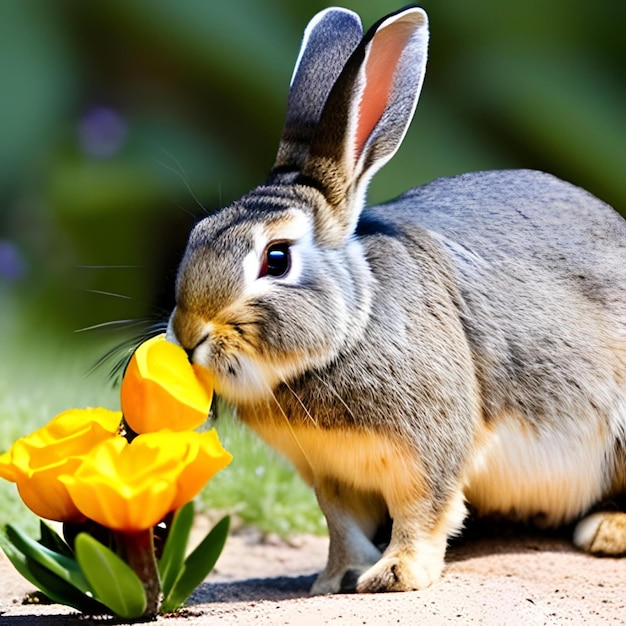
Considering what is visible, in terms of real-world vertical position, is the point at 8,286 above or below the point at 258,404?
below

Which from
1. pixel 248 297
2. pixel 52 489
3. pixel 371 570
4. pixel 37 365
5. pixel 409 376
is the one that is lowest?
pixel 37 365

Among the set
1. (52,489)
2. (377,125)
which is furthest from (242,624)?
(377,125)

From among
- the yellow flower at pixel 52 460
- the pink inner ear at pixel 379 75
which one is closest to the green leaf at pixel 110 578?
the yellow flower at pixel 52 460

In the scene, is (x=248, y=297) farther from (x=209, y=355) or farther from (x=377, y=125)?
(x=377, y=125)

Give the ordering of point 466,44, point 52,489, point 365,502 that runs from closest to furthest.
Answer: point 52,489
point 365,502
point 466,44

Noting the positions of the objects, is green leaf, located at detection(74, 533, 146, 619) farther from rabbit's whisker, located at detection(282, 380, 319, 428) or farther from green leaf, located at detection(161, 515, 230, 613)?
rabbit's whisker, located at detection(282, 380, 319, 428)

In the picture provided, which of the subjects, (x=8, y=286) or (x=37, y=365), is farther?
(x=8, y=286)

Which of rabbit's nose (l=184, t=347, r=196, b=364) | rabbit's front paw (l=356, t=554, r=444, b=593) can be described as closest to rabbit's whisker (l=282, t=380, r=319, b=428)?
rabbit's nose (l=184, t=347, r=196, b=364)
